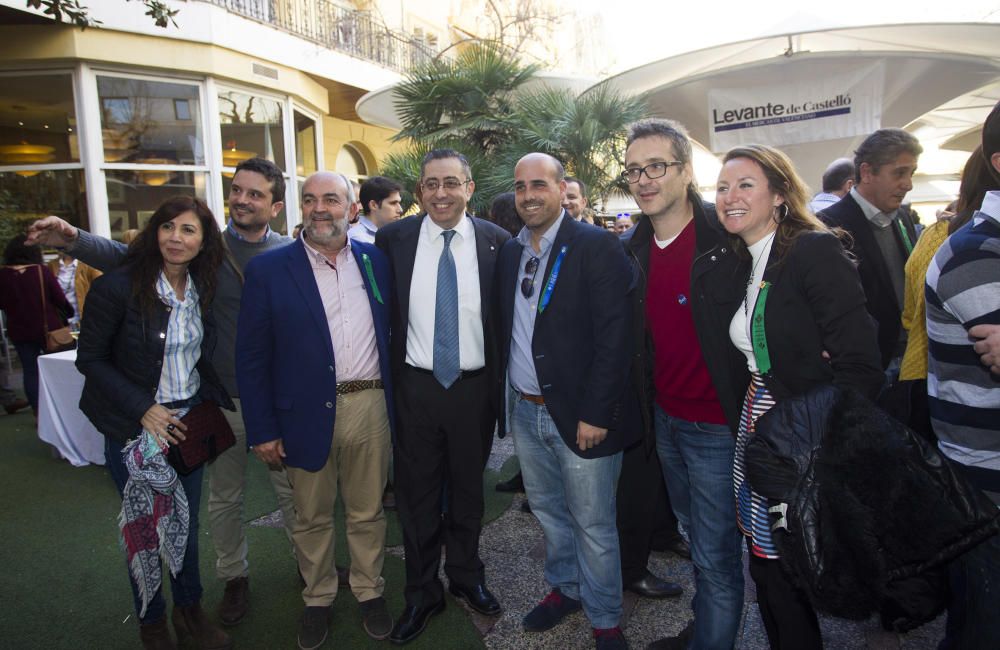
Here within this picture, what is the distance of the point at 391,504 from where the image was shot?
4277 mm

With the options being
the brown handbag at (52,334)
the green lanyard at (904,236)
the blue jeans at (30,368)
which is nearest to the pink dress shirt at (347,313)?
the green lanyard at (904,236)

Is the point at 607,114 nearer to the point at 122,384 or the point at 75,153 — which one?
the point at 122,384

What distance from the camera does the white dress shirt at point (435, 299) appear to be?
2729 millimetres

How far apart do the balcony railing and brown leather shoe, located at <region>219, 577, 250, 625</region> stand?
989cm

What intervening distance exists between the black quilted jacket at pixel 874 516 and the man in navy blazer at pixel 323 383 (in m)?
1.80

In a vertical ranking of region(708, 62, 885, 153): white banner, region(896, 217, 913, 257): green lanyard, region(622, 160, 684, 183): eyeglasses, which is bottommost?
region(896, 217, 913, 257): green lanyard

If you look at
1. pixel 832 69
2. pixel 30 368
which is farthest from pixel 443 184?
pixel 30 368

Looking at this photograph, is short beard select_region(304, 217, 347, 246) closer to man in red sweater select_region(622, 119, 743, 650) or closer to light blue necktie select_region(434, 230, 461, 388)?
light blue necktie select_region(434, 230, 461, 388)

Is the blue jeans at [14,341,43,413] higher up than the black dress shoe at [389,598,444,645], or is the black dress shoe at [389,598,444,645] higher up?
the blue jeans at [14,341,43,413]

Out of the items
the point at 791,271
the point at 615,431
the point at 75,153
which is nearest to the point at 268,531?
the point at 615,431

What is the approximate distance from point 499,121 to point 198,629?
22.3ft

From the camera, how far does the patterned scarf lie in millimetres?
2422

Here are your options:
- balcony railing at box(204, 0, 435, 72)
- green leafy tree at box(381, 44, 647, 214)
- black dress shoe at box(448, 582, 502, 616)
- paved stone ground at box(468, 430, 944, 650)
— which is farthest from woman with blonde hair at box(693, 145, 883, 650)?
balcony railing at box(204, 0, 435, 72)

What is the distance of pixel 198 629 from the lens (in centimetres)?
269
